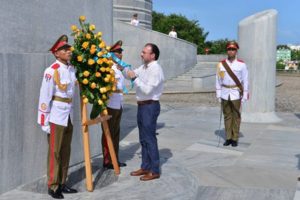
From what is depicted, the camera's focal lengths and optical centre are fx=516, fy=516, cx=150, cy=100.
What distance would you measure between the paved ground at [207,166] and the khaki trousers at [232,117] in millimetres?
301

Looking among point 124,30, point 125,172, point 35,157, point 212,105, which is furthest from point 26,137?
point 124,30

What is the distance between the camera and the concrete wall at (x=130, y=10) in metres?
33.1

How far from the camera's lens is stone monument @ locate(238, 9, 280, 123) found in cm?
1357

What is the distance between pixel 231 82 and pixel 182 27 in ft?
197

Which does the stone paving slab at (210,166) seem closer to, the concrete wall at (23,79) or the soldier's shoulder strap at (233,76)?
the concrete wall at (23,79)

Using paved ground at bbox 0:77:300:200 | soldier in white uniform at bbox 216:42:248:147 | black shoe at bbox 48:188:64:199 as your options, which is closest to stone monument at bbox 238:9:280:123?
paved ground at bbox 0:77:300:200

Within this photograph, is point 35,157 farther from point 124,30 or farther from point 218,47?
point 218,47

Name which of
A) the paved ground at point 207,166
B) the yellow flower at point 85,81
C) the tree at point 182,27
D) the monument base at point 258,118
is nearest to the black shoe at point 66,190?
the paved ground at point 207,166

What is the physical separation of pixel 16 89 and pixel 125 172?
2.07m

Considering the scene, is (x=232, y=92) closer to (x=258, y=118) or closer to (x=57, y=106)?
(x=258, y=118)

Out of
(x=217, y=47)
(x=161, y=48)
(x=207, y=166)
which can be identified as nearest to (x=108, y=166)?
(x=207, y=166)

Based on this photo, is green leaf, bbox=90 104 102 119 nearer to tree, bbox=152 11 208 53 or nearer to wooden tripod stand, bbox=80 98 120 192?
wooden tripod stand, bbox=80 98 120 192

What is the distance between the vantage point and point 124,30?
26.7m

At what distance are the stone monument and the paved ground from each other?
0.60 metres
